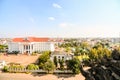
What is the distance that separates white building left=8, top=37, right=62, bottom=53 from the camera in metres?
24.2

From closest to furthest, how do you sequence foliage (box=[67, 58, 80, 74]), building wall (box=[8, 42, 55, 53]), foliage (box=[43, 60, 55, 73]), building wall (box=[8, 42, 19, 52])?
foliage (box=[67, 58, 80, 74]) < foliage (box=[43, 60, 55, 73]) < building wall (box=[8, 42, 55, 53]) < building wall (box=[8, 42, 19, 52])

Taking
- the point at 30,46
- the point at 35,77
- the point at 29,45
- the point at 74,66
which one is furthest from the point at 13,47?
the point at 74,66

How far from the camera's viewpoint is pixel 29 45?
24.1 m

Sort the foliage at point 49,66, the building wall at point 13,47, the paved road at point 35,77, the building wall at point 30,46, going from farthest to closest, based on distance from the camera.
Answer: the building wall at point 13,47 → the building wall at point 30,46 → the foliage at point 49,66 → the paved road at point 35,77

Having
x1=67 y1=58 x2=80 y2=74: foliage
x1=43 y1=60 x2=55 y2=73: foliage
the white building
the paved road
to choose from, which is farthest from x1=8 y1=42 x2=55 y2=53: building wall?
x1=67 y1=58 x2=80 y2=74: foliage

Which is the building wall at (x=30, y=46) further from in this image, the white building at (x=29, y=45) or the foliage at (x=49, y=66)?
the foliage at (x=49, y=66)

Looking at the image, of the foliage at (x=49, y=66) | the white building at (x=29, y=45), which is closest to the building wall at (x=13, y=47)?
the white building at (x=29, y=45)

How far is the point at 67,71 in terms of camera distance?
547 inches

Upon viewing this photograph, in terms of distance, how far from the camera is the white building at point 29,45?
951 inches

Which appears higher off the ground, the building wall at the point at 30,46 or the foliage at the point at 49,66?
the building wall at the point at 30,46

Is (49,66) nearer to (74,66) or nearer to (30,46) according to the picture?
(74,66)

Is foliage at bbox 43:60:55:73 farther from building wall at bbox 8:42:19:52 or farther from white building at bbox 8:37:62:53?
building wall at bbox 8:42:19:52

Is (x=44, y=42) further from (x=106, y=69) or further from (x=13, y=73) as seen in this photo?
(x=106, y=69)

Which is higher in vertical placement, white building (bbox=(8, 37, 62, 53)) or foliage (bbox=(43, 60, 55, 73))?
white building (bbox=(8, 37, 62, 53))
